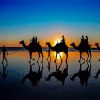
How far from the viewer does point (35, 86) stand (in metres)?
11.9

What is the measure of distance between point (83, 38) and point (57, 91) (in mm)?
12681

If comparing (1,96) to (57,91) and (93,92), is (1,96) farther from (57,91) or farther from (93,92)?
(93,92)

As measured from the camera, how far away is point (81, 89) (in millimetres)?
11148

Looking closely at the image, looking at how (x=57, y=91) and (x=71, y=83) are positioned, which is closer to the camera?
(x=57, y=91)

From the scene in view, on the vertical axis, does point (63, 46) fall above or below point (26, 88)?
above

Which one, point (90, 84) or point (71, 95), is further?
point (90, 84)

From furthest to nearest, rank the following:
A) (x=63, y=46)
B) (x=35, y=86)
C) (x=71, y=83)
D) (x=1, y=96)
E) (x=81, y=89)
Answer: (x=63, y=46) < (x=71, y=83) < (x=35, y=86) < (x=81, y=89) < (x=1, y=96)

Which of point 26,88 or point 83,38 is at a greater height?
point 83,38

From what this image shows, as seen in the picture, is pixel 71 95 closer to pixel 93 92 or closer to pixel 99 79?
pixel 93 92

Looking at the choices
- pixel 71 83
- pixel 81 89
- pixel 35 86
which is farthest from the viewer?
pixel 71 83

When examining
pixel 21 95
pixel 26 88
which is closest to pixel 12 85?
pixel 26 88

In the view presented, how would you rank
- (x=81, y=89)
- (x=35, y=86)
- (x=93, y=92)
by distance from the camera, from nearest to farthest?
(x=93, y=92) → (x=81, y=89) → (x=35, y=86)

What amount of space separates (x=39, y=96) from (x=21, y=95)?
2.05 feet

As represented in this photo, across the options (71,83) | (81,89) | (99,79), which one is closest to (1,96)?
(81,89)
